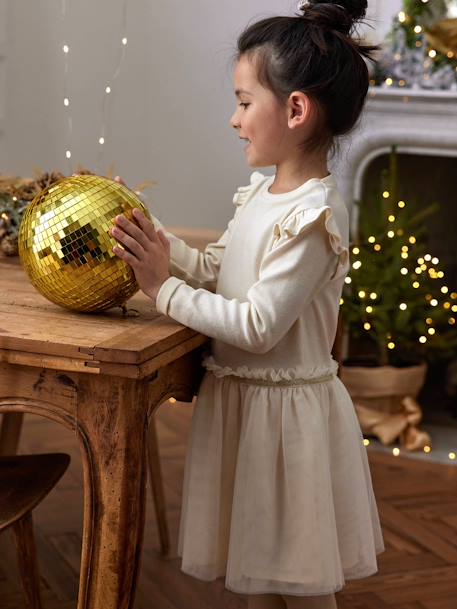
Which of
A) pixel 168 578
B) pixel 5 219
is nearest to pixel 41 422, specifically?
pixel 168 578

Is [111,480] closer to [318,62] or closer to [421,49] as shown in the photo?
[318,62]

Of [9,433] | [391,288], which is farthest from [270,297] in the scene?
[391,288]

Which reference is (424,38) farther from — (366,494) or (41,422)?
(366,494)

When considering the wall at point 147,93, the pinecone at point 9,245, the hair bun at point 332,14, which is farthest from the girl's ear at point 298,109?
the wall at point 147,93

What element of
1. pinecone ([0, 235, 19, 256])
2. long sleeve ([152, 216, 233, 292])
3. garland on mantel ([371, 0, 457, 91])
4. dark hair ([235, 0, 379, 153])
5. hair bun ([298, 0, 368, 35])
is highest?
→ hair bun ([298, 0, 368, 35])

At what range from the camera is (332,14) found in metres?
1.62

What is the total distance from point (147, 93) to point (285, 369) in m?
2.76

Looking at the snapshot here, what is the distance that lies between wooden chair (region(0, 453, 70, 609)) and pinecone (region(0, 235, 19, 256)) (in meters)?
0.45

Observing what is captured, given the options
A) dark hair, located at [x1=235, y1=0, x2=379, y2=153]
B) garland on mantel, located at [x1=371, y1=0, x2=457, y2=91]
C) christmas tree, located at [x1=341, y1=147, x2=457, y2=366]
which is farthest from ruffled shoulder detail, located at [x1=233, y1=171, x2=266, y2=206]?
garland on mantel, located at [x1=371, y1=0, x2=457, y2=91]

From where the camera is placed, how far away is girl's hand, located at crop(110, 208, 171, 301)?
146cm

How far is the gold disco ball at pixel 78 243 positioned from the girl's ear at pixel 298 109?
29cm

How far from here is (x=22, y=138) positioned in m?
4.42

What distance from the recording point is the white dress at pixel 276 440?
1607 millimetres

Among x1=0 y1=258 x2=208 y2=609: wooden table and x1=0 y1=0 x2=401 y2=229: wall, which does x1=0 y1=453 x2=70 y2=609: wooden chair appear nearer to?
x1=0 y1=258 x2=208 y2=609: wooden table
